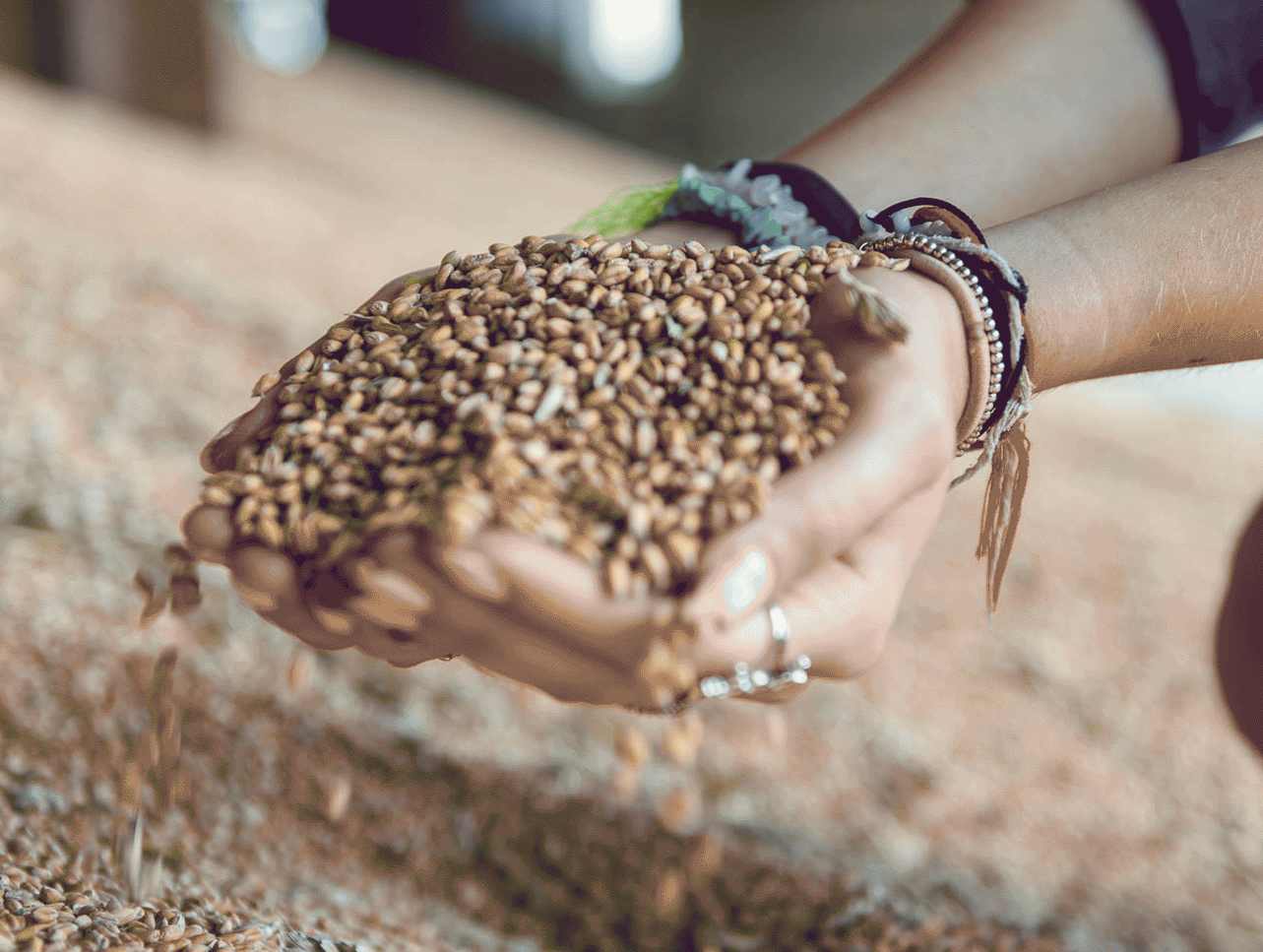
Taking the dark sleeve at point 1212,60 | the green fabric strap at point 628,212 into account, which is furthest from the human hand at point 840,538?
the dark sleeve at point 1212,60

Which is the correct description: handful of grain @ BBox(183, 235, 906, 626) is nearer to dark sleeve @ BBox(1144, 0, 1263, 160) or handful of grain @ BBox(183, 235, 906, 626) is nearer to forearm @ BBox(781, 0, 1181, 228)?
forearm @ BBox(781, 0, 1181, 228)

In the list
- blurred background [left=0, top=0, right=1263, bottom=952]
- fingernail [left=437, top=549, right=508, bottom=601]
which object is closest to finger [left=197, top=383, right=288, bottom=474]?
blurred background [left=0, top=0, right=1263, bottom=952]

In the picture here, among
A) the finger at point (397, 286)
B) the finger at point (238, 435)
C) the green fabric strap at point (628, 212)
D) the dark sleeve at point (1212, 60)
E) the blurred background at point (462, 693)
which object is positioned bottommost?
the blurred background at point (462, 693)

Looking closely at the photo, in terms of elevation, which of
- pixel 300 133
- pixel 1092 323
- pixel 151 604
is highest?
pixel 300 133

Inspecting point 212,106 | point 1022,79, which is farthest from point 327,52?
point 1022,79

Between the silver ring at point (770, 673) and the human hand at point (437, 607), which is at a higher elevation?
the human hand at point (437, 607)

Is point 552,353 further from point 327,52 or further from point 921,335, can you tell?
point 327,52

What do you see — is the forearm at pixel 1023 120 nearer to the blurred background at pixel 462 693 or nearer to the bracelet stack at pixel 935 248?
the bracelet stack at pixel 935 248
